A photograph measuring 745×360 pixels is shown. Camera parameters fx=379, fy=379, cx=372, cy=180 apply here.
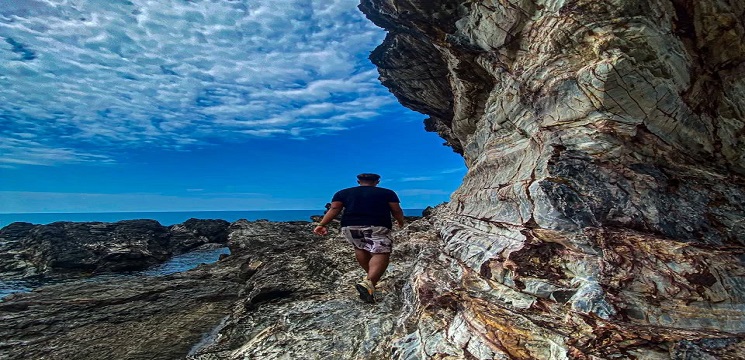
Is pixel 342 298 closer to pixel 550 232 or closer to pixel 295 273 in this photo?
pixel 295 273

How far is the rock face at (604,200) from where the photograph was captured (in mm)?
6102

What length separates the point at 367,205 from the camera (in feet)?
37.2

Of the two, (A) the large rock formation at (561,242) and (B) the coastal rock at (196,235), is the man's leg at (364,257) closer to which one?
(A) the large rock formation at (561,242)

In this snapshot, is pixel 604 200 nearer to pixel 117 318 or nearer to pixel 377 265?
pixel 377 265

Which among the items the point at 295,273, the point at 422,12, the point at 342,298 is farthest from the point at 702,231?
the point at 422,12

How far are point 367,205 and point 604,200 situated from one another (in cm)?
607

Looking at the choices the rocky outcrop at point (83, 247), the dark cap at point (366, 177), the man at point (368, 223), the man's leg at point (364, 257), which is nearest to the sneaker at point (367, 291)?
the man at point (368, 223)

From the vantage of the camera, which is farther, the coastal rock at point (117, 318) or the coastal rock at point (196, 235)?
the coastal rock at point (196, 235)

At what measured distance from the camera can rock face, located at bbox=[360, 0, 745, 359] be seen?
20.0 feet

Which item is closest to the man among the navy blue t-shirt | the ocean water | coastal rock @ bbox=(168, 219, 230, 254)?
the navy blue t-shirt

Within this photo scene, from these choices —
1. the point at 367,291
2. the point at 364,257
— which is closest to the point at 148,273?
the point at 364,257

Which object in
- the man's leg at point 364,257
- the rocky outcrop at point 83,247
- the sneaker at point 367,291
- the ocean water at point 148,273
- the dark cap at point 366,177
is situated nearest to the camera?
the sneaker at point 367,291

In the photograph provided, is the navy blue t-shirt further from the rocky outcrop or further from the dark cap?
the rocky outcrop

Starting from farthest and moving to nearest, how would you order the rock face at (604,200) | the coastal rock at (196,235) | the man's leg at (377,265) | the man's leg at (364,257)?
the coastal rock at (196,235)
the man's leg at (364,257)
the man's leg at (377,265)
the rock face at (604,200)
